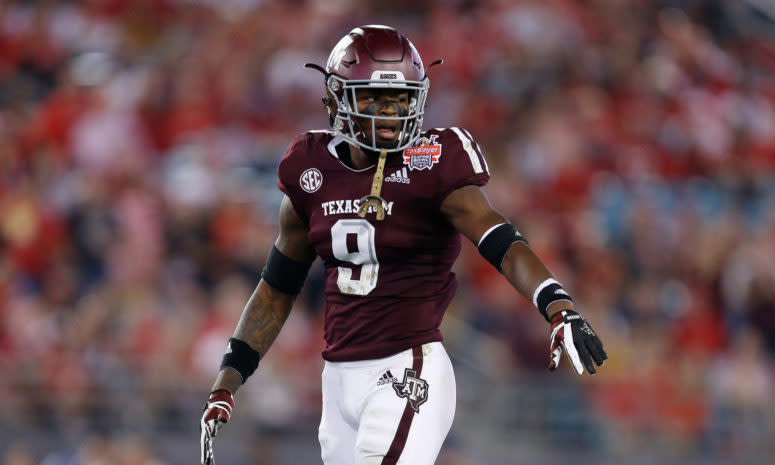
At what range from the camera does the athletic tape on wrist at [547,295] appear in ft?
12.3

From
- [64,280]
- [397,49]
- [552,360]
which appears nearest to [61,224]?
[64,280]

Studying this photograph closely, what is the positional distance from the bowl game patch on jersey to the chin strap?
0.30 feet

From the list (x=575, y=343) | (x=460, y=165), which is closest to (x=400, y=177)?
(x=460, y=165)

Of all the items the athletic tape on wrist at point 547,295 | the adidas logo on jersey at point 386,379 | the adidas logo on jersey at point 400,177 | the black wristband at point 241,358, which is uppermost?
the adidas logo on jersey at point 400,177

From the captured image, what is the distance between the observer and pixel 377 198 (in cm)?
419

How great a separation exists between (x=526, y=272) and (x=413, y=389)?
0.62 m

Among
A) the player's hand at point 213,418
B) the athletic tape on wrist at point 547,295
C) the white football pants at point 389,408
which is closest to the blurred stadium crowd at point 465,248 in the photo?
the player's hand at point 213,418

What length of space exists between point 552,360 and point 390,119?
3.68 feet

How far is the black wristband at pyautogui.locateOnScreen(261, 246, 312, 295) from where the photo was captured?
4.66 m

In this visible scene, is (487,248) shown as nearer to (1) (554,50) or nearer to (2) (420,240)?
(2) (420,240)

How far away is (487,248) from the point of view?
399cm

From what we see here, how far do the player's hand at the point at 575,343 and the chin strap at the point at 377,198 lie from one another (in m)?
0.81

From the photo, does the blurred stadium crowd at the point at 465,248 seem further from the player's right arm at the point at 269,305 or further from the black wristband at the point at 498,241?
the black wristband at the point at 498,241

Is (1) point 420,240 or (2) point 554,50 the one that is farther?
(2) point 554,50
